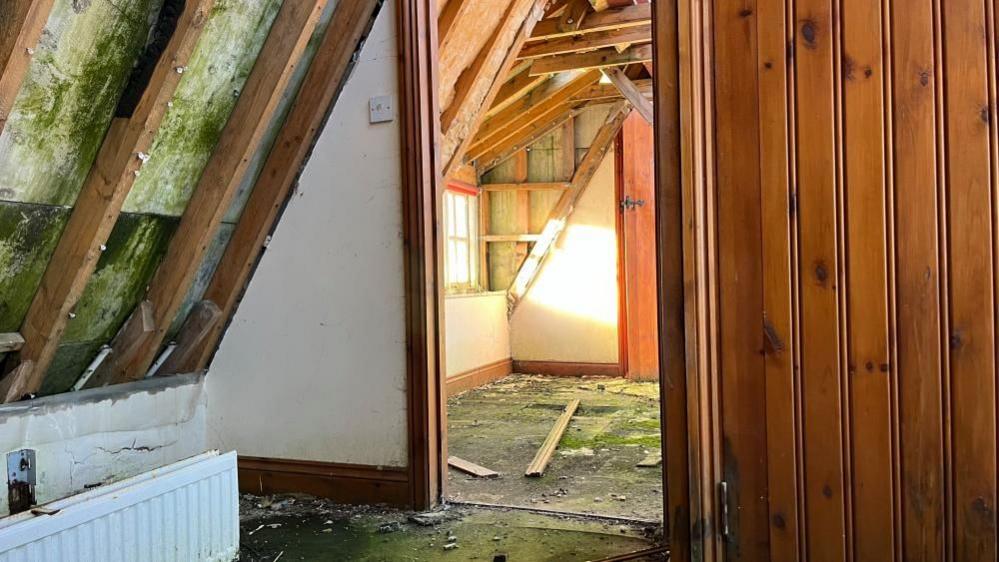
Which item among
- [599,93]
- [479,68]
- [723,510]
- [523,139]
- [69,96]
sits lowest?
[723,510]

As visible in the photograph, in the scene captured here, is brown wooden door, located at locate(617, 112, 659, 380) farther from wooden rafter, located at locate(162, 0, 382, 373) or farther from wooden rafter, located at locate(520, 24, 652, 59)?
wooden rafter, located at locate(162, 0, 382, 373)

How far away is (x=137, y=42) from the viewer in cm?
217

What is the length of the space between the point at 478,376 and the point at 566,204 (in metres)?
1.88

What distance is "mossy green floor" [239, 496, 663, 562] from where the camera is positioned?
2.58 metres

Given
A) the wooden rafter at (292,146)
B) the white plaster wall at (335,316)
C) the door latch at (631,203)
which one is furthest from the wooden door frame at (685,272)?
the door latch at (631,203)

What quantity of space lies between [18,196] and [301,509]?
1.64 metres

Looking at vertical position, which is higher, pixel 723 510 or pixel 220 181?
Result: pixel 220 181

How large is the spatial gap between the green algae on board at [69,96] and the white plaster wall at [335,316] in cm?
101

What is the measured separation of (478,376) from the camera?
679cm

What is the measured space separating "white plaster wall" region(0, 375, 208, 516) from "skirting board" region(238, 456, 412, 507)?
0.94 ft

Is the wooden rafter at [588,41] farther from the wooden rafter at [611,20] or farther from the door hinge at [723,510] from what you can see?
the door hinge at [723,510]

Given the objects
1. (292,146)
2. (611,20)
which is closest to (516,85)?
(611,20)

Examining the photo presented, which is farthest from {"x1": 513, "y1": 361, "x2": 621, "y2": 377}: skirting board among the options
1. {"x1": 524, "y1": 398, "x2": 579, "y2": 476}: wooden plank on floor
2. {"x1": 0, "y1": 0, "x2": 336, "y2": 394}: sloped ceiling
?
{"x1": 0, "y1": 0, "x2": 336, "y2": 394}: sloped ceiling

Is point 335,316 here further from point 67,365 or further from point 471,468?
point 471,468
